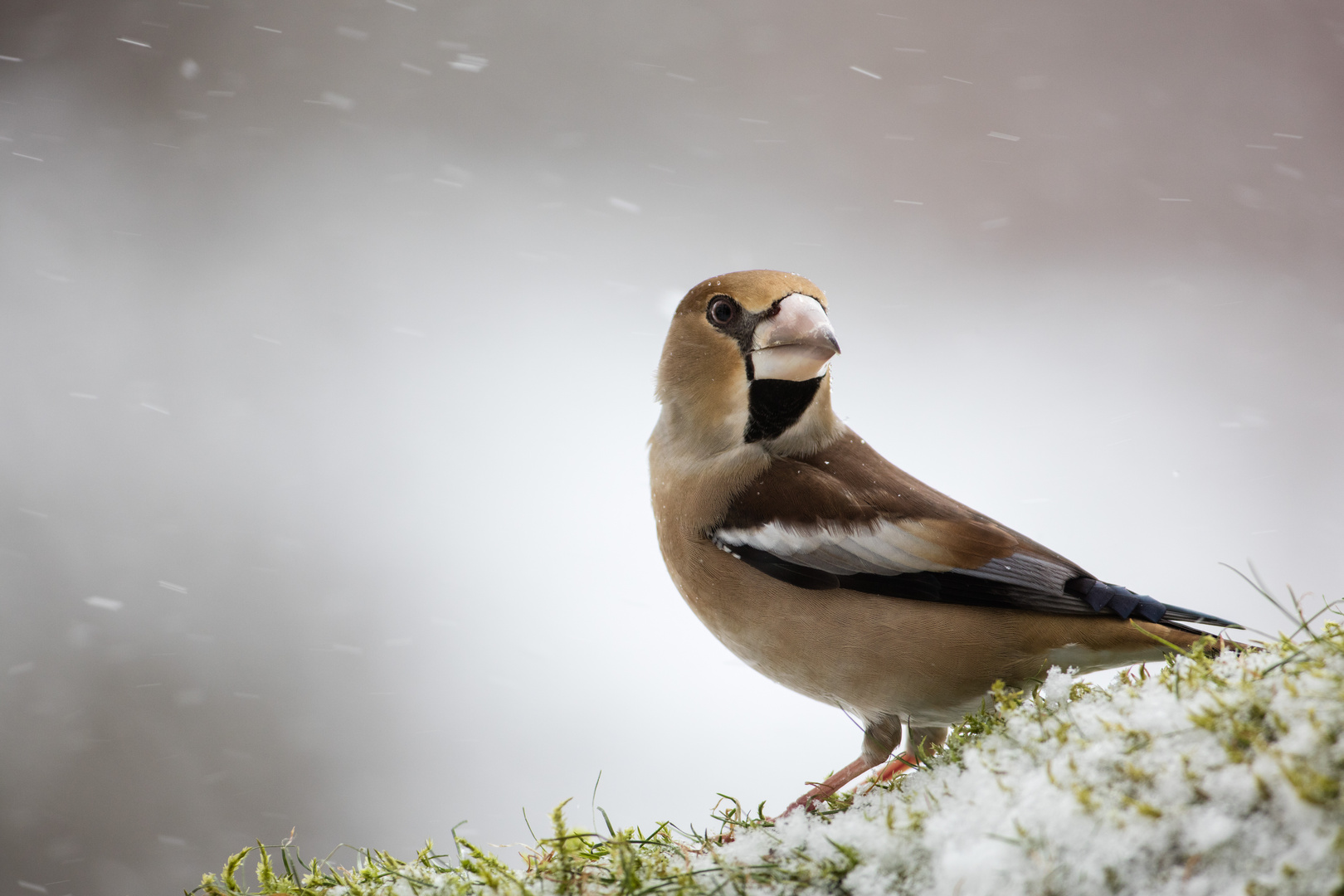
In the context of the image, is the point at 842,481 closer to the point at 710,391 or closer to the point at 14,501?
the point at 710,391

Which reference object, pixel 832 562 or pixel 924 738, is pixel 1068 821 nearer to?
pixel 832 562

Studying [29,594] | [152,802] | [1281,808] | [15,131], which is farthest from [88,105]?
→ [1281,808]

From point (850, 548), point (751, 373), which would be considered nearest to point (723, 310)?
point (751, 373)

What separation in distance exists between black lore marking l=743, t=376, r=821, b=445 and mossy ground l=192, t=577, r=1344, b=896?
0.60 metres

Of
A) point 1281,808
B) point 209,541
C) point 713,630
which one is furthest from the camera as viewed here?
point 209,541

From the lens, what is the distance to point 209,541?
3807mm

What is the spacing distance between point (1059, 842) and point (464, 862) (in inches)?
26.3

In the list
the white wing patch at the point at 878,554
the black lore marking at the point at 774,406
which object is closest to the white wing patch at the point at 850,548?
the white wing patch at the point at 878,554

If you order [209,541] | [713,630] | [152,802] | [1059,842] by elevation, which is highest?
[1059,842]

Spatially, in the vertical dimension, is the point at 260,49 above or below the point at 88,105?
above

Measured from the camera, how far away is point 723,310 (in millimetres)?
1490

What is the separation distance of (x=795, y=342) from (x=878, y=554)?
38 cm

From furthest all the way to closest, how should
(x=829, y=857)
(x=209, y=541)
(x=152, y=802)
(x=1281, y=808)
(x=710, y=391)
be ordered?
(x=209, y=541), (x=152, y=802), (x=710, y=391), (x=829, y=857), (x=1281, y=808)

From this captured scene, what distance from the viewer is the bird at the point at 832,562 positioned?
1.17m
